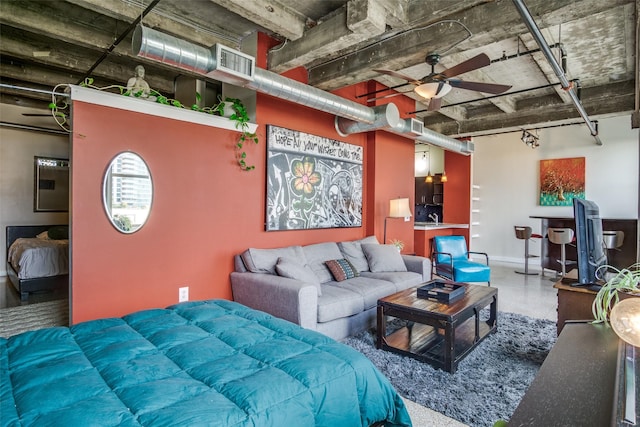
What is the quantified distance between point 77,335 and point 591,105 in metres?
7.12

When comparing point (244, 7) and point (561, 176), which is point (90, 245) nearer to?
point (244, 7)

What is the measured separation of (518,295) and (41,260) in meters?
6.91

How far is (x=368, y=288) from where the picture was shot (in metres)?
3.75

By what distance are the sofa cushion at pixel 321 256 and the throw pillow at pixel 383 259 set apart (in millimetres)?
424

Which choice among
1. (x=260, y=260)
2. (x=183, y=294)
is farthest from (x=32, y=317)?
(x=260, y=260)

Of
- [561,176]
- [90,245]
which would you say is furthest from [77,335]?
[561,176]

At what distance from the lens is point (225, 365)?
1552 mm

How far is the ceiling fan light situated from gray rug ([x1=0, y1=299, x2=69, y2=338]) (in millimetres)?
4132

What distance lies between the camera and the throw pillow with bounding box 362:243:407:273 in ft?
14.9

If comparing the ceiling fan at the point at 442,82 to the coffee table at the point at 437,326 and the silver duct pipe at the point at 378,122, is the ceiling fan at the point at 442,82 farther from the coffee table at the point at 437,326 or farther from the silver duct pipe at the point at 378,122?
the coffee table at the point at 437,326

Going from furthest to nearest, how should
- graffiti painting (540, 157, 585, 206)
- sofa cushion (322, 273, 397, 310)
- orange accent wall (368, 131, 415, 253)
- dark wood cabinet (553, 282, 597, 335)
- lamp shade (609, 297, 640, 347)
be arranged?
1. graffiti painting (540, 157, 585, 206)
2. orange accent wall (368, 131, 415, 253)
3. sofa cushion (322, 273, 397, 310)
4. dark wood cabinet (553, 282, 597, 335)
5. lamp shade (609, 297, 640, 347)

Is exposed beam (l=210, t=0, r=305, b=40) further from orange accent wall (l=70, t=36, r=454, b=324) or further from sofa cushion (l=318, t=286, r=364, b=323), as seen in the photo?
sofa cushion (l=318, t=286, r=364, b=323)

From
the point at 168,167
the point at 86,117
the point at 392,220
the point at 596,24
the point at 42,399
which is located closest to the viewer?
the point at 42,399

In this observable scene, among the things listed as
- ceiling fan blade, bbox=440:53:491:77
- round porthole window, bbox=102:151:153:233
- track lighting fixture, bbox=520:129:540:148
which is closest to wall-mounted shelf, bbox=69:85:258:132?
round porthole window, bbox=102:151:153:233
